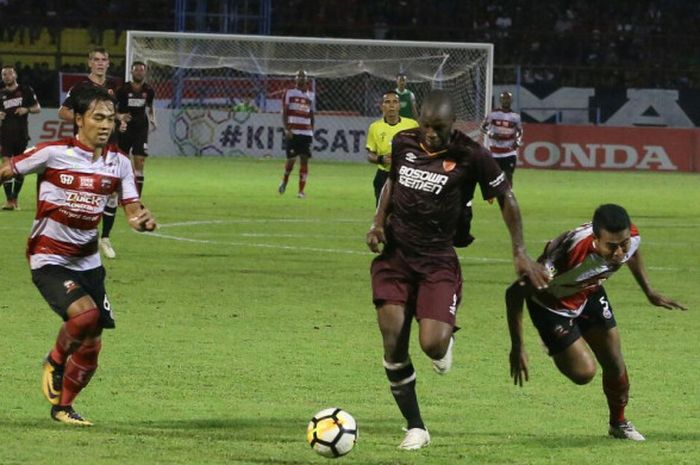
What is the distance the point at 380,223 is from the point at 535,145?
3335 centimetres

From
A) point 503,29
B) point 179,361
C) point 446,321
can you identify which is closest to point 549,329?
point 446,321

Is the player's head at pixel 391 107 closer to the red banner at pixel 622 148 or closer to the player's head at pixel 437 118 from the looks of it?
the player's head at pixel 437 118

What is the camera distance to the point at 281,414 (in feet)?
29.0

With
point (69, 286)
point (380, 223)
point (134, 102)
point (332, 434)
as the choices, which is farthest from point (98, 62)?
point (332, 434)

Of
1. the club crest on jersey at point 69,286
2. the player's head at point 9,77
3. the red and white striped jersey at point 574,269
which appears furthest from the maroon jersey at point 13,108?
the red and white striped jersey at point 574,269

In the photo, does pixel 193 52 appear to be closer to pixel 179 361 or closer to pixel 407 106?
pixel 407 106

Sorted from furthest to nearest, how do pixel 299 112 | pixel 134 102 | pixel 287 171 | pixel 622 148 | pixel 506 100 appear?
pixel 622 148 → pixel 299 112 → pixel 506 100 → pixel 287 171 → pixel 134 102

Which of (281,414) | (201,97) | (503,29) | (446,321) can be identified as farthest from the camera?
(503,29)

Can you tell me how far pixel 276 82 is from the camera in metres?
39.0

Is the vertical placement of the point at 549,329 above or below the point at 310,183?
above

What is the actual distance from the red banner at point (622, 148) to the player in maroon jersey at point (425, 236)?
3267 cm

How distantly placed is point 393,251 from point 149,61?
27919 mm

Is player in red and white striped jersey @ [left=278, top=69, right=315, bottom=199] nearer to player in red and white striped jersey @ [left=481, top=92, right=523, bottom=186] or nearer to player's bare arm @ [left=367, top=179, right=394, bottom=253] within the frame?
player in red and white striped jersey @ [left=481, top=92, right=523, bottom=186]

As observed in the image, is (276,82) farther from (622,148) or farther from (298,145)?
(622,148)
